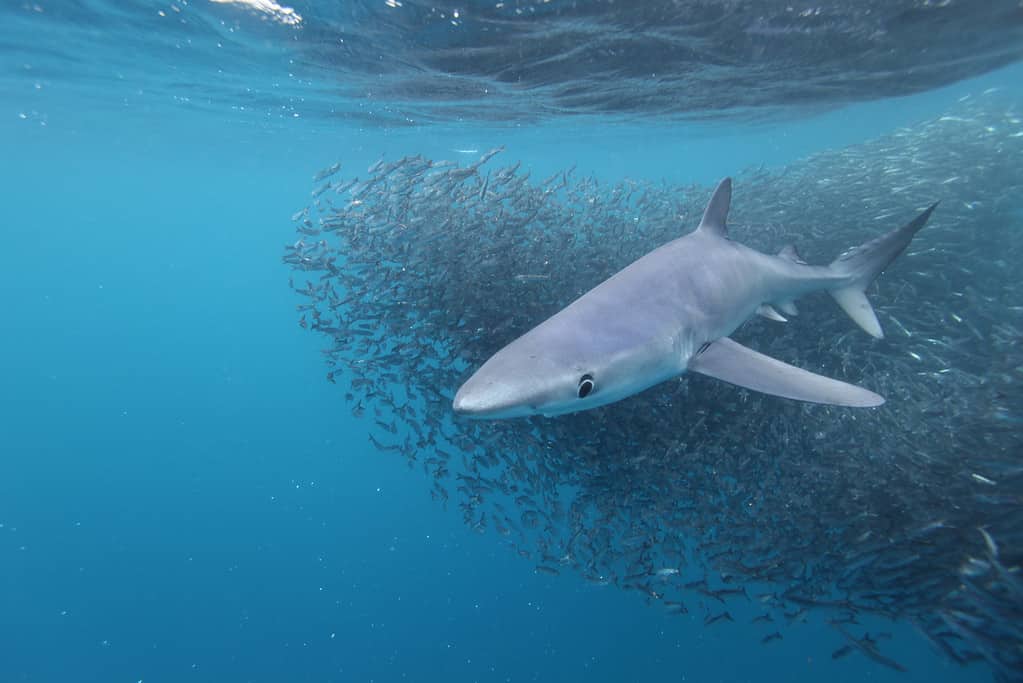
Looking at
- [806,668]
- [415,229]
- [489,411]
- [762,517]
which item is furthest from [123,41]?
[806,668]

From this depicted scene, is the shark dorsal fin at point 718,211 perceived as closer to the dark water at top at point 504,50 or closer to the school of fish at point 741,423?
the school of fish at point 741,423

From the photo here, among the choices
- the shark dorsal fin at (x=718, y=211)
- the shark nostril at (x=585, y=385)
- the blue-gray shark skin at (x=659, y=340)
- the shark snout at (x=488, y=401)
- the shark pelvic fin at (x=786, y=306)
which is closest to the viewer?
the shark snout at (x=488, y=401)

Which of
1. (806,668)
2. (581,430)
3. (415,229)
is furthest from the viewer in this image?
(806,668)

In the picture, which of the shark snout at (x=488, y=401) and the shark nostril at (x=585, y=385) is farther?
the shark nostril at (x=585, y=385)

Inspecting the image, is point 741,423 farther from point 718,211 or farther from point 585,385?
point 585,385

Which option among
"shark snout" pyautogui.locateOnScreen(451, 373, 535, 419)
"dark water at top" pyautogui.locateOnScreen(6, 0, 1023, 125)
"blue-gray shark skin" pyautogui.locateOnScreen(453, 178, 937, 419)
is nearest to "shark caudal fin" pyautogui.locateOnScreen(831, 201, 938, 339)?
"blue-gray shark skin" pyautogui.locateOnScreen(453, 178, 937, 419)

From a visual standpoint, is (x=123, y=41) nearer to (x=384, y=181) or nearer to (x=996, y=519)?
(x=384, y=181)

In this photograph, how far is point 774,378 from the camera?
12.7ft

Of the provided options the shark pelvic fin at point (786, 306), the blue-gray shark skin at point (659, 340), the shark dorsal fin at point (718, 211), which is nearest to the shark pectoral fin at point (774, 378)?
the blue-gray shark skin at point (659, 340)

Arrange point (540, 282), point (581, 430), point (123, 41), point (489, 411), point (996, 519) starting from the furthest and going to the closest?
point (123, 41) → point (540, 282) → point (581, 430) → point (996, 519) → point (489, 411)

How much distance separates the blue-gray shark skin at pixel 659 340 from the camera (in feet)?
10.1

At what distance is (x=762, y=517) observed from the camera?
7.27m

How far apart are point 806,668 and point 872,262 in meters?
11.2

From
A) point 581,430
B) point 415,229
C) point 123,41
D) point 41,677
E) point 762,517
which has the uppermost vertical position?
point 123,41
